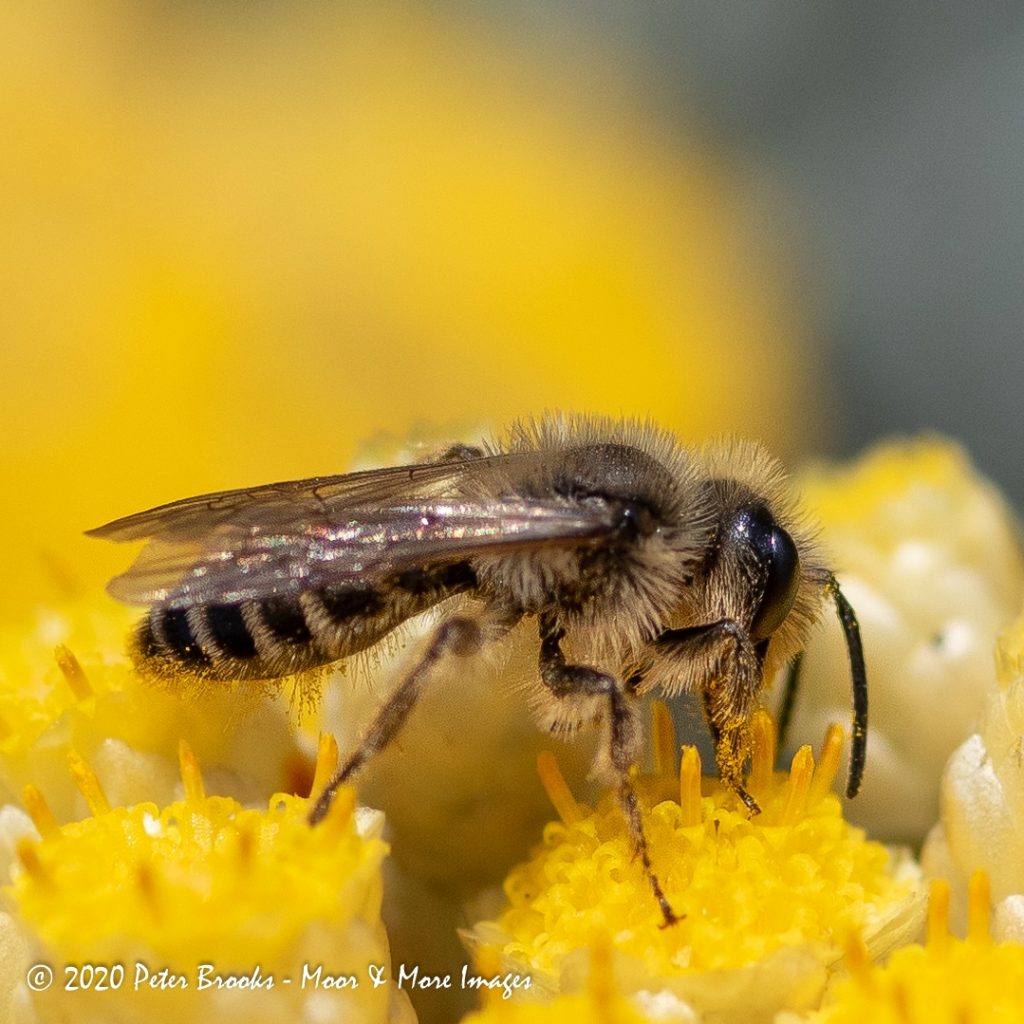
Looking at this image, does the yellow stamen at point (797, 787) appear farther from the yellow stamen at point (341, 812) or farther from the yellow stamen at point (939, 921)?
the yellow stamen at point (341, 812)

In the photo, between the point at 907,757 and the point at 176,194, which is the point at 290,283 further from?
the point at 907,757

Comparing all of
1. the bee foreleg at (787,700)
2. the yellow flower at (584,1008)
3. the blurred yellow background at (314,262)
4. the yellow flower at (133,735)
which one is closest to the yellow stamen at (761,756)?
the bee foreleg at (787,700)

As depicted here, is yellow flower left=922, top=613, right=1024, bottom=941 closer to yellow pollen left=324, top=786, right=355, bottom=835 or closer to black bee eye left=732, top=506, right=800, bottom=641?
black bee eye left=732, top=506, right=800, bottom=641

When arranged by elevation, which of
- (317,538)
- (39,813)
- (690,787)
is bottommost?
(690,787)

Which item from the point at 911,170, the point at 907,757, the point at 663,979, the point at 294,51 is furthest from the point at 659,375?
the point at 663,979

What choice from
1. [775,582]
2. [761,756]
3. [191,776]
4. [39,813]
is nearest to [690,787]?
[761,756]

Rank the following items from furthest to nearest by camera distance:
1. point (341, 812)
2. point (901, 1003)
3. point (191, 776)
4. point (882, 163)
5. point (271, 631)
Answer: point (882, 163), point (271, 631), point (191, 776), point (341, 812), point (901, 1003)

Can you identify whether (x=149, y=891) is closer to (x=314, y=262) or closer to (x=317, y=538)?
(x=317, y=538)

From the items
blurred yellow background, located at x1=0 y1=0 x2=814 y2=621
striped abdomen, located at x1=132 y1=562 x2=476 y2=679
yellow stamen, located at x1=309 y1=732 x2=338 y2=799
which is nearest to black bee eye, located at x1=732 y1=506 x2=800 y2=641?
striped abdomen, located at x1=132 y1=562 x2=476 y2=679
